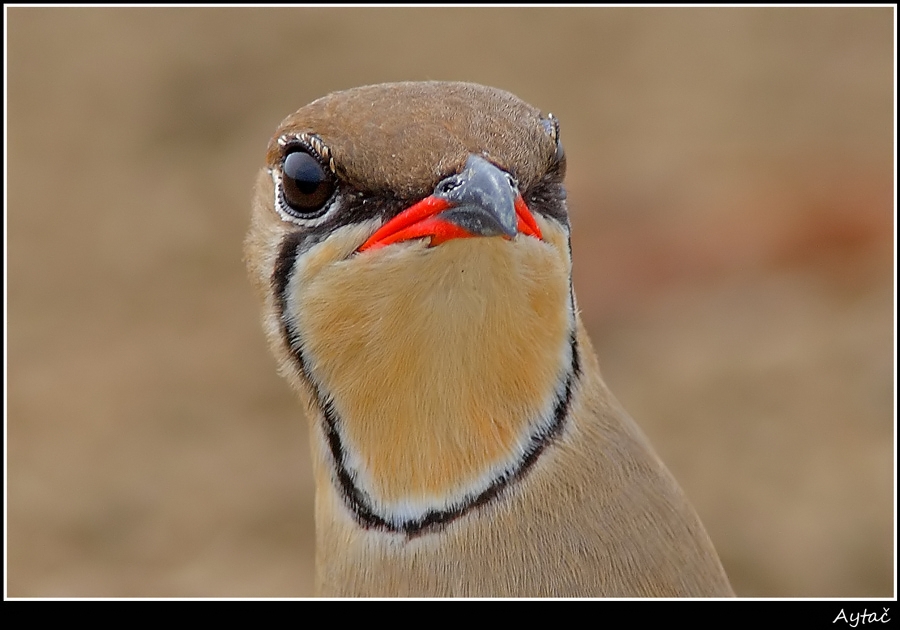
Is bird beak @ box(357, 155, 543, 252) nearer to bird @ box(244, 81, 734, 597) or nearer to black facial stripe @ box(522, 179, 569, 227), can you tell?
bird @ box(244, 81, 734, 597)

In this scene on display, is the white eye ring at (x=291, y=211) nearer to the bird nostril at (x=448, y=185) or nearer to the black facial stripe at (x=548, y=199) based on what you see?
the bird nostril at (x=448, y=185)

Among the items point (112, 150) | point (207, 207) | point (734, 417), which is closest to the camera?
point (734, 417)

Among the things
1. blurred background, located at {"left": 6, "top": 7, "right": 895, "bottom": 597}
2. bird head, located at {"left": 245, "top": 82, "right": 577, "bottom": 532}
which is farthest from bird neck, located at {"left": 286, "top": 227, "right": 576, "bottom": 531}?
blurred background, located at {"left": 6, "top": 7, "right": 895, "bottom": 597}

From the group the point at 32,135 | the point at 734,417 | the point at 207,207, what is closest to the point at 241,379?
the point at 207,207

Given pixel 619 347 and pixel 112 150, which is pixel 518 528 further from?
pixel 112 150

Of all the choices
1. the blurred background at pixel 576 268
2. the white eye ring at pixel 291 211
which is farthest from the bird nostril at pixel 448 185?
the blurred background at pixel 576 268

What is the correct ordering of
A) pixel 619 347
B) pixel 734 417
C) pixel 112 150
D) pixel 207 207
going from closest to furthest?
pixel 734 417, pixel 619 347, pixel 207 207, pixel 112 150
